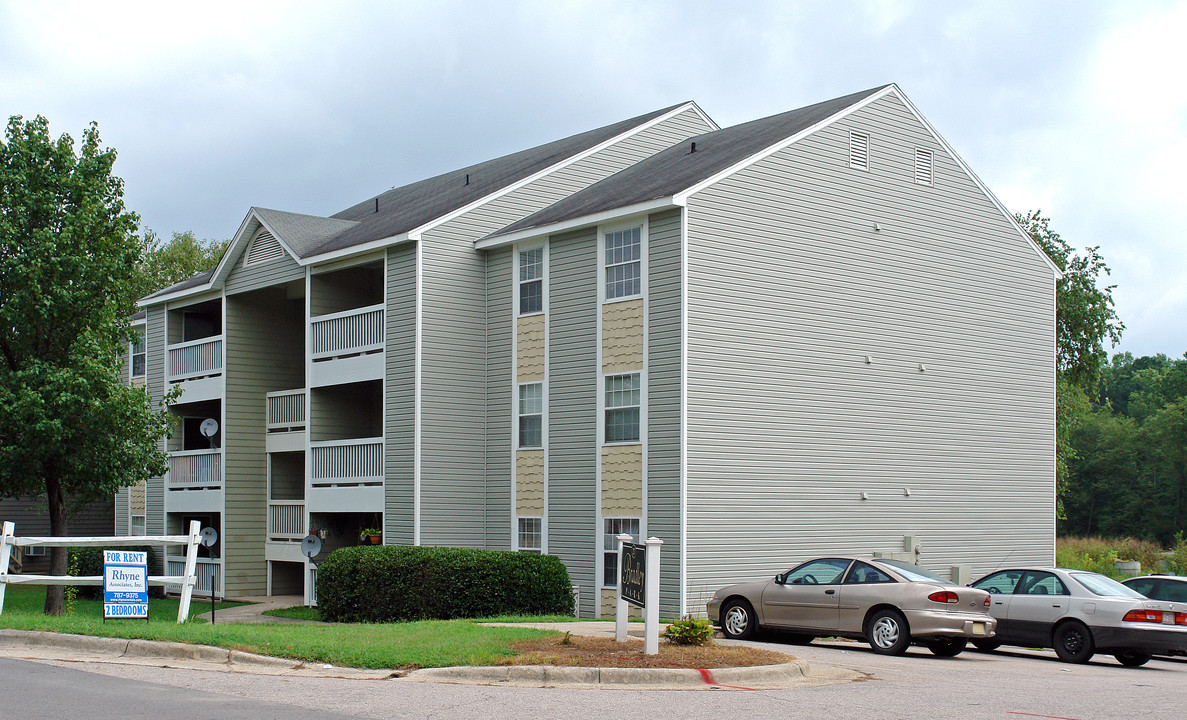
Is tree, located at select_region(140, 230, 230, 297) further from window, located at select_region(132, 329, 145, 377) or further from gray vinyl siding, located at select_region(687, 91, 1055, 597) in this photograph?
gray vinyl siding, located at select_region(687, 91, 1055, 597)

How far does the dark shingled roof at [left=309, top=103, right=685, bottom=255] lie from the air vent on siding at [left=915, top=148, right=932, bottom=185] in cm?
685

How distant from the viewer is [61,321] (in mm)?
24500

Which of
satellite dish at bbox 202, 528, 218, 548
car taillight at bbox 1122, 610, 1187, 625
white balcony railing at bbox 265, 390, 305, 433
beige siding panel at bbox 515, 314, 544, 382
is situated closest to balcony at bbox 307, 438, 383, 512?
satellite dish at bbox 202, 528, 218, 548

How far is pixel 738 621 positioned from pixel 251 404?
17218 millimetres

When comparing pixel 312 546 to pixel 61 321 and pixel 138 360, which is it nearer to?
pixel 61 321

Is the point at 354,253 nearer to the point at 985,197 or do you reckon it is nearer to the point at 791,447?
the point at 791,447

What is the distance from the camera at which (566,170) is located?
2848 cm

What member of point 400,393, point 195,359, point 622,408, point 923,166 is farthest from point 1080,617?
point 195,359

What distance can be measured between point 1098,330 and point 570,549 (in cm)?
2770

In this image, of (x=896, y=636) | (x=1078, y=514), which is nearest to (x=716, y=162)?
(x=896, y=636)

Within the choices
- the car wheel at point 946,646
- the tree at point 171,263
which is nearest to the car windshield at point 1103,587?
the car wheel at point 946,646

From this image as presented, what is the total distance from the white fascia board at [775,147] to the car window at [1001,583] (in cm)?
845

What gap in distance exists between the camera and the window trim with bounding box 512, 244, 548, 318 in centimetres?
2511

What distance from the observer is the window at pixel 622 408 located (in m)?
23.3
